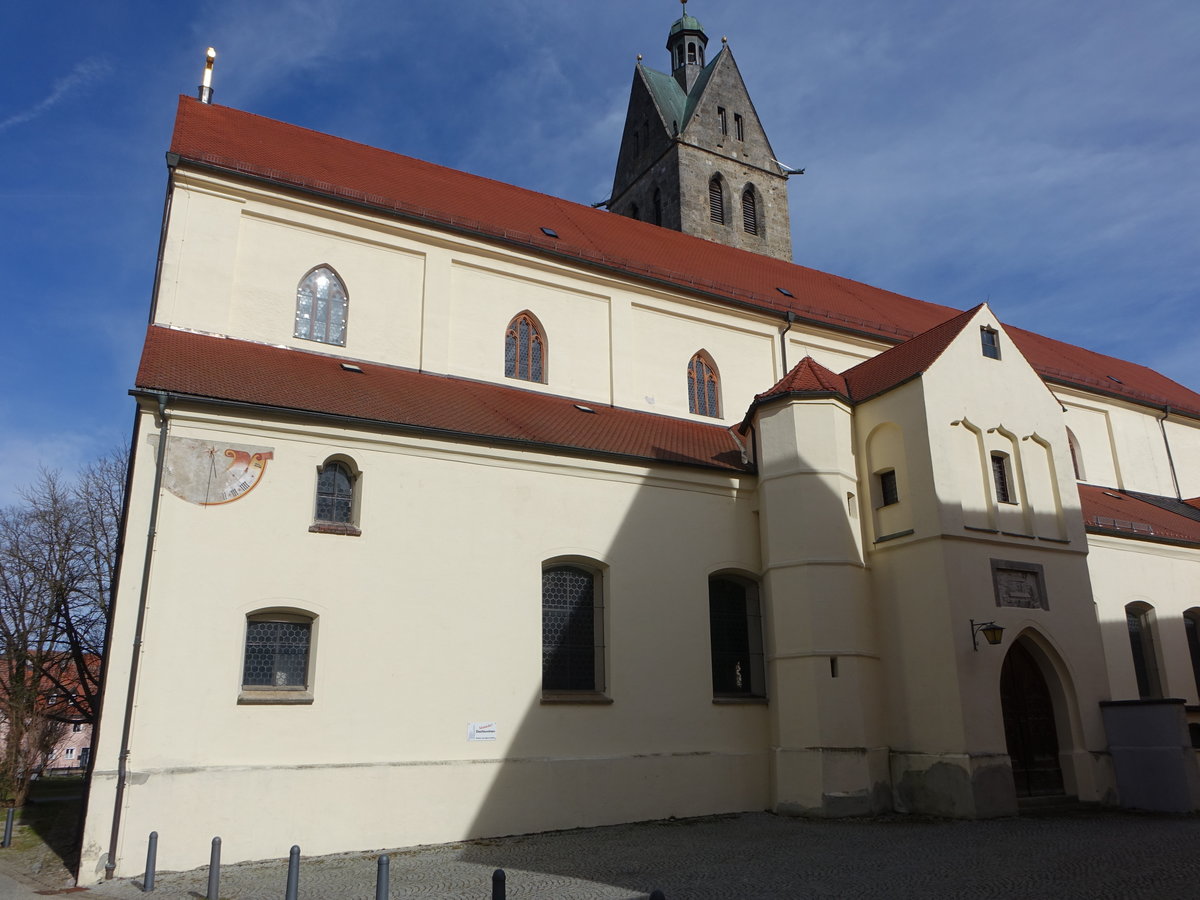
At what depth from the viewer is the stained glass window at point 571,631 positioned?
45.3ft

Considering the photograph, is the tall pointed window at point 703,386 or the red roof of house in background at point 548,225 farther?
the tall pointed window at point 703,386

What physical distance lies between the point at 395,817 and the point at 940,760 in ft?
25.3

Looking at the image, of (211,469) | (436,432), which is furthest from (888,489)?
(211,469)

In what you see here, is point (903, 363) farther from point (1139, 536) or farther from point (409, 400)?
point (409, 400)

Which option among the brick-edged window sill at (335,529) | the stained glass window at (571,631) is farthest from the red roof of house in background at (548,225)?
the stained glass window at (571,631)

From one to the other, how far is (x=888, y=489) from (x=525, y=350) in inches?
272

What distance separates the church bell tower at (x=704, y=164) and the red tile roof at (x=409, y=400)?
14369 mm

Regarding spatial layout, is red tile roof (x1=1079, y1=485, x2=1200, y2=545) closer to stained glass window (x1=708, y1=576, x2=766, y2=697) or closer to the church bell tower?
stained glass window (x1=708, y1=576, x2=766, y2=697)

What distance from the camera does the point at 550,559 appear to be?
13914 mm

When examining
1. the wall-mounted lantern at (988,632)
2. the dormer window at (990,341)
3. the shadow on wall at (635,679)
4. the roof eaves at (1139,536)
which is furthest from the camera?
the roof eaves at (1139,536)

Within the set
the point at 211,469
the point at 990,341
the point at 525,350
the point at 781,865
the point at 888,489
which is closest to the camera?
the point at 781,865

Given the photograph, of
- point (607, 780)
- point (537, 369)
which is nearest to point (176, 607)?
point (607, 780)

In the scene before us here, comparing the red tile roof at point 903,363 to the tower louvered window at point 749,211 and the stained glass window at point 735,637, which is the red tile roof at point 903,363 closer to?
the stained glass window at point 735,637

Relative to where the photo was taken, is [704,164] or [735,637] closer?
[735,637]
